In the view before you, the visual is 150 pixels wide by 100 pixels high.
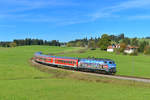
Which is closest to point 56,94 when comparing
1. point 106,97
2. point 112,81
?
point 106,97

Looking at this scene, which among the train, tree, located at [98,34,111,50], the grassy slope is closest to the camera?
the train

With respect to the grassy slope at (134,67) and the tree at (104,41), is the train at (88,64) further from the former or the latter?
the tree at (104,41)

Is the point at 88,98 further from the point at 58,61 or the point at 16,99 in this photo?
the point at 58,61

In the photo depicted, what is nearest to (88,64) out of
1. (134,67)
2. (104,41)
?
(134,67)

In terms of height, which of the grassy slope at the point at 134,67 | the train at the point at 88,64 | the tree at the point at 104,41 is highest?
the tree at the point at 104,41

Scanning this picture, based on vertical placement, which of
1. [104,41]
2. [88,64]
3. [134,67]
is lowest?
[134,67]

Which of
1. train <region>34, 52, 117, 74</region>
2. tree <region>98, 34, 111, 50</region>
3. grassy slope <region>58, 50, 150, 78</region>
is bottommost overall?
grassy slope <region>58, 50, 150, 78</region>

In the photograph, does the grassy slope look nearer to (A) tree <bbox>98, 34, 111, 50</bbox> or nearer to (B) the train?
(B) the train

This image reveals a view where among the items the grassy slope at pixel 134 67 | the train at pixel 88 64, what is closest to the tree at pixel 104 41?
the grassy slope at pixel 134 67

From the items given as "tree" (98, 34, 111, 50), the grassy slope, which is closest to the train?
the grassy slope

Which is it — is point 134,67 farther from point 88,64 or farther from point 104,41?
point 104,41

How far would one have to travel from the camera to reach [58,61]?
54.6 m

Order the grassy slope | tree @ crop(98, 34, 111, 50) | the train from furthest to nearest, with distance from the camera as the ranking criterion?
1. tree @ crop(98, 34, 111, 50)
2. the grassy slope
3. the train

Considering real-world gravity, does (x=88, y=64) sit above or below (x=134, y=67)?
above
